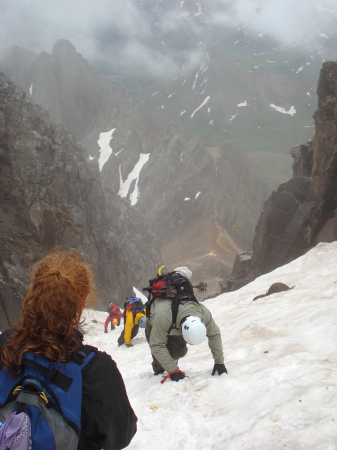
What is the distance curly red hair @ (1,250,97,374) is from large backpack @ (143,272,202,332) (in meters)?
2.81

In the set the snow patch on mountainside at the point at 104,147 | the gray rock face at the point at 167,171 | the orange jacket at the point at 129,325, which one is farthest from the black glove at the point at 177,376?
the snow patch on mountainside at the point at 104,147

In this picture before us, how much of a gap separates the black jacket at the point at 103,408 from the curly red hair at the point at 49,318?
18 cm

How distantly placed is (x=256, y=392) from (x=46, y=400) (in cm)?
346

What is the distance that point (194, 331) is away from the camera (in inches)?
187

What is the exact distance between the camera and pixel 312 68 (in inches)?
7623

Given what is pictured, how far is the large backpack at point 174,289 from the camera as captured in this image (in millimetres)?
5141

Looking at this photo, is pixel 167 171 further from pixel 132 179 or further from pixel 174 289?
pixel 174 289

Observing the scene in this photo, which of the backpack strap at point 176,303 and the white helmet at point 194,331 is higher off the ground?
the backpack strap at point 176,303

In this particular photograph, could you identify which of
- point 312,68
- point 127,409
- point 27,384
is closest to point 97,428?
point 127,409

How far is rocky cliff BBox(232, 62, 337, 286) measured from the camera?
67.5ft

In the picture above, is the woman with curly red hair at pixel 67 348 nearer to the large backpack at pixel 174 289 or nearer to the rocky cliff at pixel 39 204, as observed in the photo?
the large backpack at pixel 174 289

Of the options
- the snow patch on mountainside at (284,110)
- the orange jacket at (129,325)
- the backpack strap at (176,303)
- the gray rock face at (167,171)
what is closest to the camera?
the backpack strap at (176,303)

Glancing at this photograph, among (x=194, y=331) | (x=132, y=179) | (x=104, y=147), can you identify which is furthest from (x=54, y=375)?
(x=104, y=147)

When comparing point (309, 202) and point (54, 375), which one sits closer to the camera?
point (54, 375)
